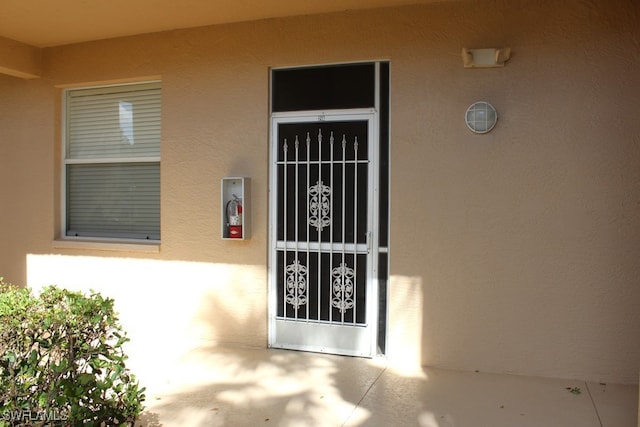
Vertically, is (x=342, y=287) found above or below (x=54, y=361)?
above

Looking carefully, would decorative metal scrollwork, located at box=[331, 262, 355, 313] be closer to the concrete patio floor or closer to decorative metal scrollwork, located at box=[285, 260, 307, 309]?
decorative metal scrollwork, located at box=[285, 260, 307, 309]

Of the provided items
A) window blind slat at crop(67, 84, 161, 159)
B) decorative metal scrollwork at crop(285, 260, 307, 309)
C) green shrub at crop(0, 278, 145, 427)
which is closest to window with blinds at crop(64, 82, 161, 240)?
window blind slat at crop(67, 84, 161, 159)

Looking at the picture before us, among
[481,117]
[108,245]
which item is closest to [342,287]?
[481,117]

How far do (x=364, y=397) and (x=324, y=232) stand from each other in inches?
60.2

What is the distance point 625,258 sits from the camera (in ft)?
14.1

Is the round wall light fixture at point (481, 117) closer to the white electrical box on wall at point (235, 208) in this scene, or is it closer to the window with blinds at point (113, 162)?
the white electrical box on wall at point (235, 208)

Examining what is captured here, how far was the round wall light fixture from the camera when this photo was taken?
452cm

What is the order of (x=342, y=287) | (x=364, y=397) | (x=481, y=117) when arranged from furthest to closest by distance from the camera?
(x=342, y=287), (x=481, y=117), (x=364, y=397)

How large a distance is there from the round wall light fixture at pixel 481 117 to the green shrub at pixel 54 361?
120 inches

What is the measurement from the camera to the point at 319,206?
5.10 meters

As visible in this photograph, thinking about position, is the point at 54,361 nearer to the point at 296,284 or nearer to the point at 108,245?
the point at 296,284

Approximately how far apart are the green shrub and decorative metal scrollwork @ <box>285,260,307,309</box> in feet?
6.92

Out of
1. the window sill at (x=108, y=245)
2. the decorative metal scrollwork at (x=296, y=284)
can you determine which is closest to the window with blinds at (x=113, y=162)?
the window sill at (x=108, y=245)

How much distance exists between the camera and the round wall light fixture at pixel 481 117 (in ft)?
14.8
